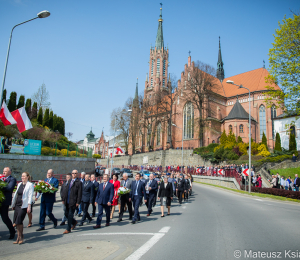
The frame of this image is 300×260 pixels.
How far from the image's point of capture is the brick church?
150 ft

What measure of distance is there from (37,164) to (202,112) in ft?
115

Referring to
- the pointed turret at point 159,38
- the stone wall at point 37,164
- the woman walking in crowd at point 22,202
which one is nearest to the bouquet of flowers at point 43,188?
the woman walking in crowd at point 22,202

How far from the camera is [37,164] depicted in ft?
68.2

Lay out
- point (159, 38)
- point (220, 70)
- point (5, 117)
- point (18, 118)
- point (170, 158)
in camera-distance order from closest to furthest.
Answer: point (5, 117)
point (18, 118)
point (170, 158)
point (220, 70)
point (159, 38)

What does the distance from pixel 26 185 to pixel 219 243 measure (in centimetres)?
518

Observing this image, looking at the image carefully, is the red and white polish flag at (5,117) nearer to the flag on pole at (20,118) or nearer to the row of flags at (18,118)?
the row of flags at (18,118)

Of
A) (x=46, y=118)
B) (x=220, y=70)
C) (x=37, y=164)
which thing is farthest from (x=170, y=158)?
(x=220, y=70)

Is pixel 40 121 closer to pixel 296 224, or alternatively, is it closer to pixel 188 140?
pixel 188 140

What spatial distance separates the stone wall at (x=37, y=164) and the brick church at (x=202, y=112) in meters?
18.6

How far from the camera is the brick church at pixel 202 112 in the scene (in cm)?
4566

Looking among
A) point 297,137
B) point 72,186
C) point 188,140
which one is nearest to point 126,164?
point 188,140

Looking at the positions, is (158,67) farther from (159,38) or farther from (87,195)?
(87,195)

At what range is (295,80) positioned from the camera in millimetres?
20688

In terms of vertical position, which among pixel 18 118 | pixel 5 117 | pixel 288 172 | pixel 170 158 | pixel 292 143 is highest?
pixel 292 143
